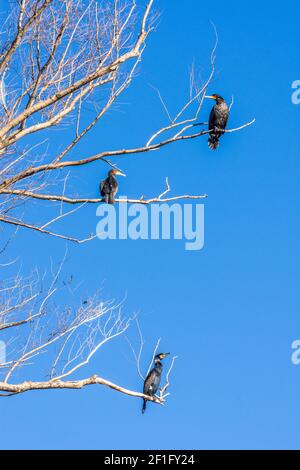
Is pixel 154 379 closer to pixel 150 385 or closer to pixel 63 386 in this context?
pixel 150 385

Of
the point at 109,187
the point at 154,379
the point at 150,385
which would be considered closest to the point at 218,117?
the point at 109,187

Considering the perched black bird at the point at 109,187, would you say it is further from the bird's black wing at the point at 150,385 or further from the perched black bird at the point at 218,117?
the bird's black wing at the point at 150,385

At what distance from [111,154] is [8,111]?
910 millimetres

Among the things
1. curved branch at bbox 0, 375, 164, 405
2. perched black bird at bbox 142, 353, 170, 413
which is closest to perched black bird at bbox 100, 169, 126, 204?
perched black bird at bbox 142, 353, 170, 413

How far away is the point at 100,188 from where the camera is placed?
9.43 metres

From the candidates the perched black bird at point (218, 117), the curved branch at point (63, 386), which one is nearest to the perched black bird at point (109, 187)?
the perched black bird at point (218, 117)

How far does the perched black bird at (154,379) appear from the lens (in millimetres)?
7740

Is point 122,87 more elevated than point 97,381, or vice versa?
point 122,87

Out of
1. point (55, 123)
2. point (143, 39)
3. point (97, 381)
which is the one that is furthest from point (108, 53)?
point (97, 381)

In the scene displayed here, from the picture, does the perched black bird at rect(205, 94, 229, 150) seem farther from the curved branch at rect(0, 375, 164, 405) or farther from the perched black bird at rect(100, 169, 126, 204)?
the curved branch at rect(0, 375, 164, 405)

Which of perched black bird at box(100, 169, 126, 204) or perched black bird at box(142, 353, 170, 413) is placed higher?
perched black bird at box(100, 169, 126, 204)

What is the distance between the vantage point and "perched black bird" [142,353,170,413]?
7.74m

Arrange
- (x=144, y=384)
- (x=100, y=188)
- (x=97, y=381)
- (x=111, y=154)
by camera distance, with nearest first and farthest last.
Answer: (x=97, y=381)
(x=111, y=154)
(x=144, y=384)
(x=100, y=188)

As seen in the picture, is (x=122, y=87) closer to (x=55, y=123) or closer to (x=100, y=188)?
(x=55, y=123)
